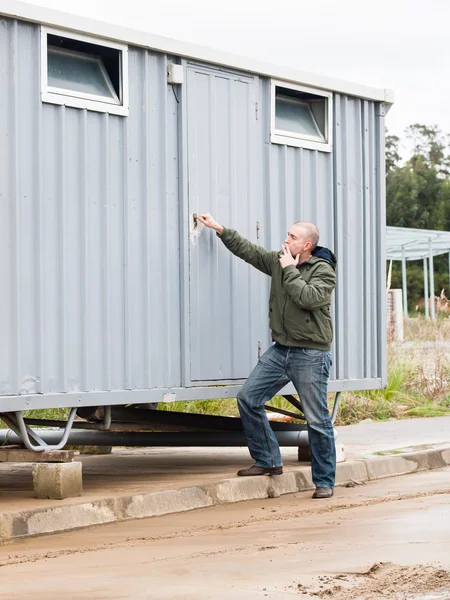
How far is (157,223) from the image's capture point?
7.95m

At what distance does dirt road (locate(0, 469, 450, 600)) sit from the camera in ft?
15.6

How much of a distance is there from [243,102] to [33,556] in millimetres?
4194

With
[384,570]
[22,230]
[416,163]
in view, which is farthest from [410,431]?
[416,163]

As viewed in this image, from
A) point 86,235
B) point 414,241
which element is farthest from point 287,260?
point 414,241

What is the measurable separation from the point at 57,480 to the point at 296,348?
197 centimetres

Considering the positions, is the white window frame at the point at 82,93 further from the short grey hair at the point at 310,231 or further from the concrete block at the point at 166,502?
the concrete block at the point at 166,502

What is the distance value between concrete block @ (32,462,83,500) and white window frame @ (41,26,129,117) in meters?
2.31

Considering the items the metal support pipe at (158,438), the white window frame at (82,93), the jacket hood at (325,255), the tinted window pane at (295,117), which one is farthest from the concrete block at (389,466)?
the white window frame at (82,93)

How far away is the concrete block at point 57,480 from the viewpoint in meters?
6.98

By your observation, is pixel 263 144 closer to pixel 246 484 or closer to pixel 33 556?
pixel 246 484

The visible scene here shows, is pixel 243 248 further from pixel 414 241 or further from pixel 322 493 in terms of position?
pixel 414 241

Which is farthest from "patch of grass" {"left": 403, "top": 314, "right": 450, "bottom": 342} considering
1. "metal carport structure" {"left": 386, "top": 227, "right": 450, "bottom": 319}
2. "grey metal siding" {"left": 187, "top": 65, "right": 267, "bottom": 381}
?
"metal carport structure" {"left": 386, "top": 227, "right": 450, "bottom": 319}

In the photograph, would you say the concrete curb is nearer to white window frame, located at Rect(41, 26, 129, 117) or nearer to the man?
the man

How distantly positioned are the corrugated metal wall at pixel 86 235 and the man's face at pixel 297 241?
2.66 ft
